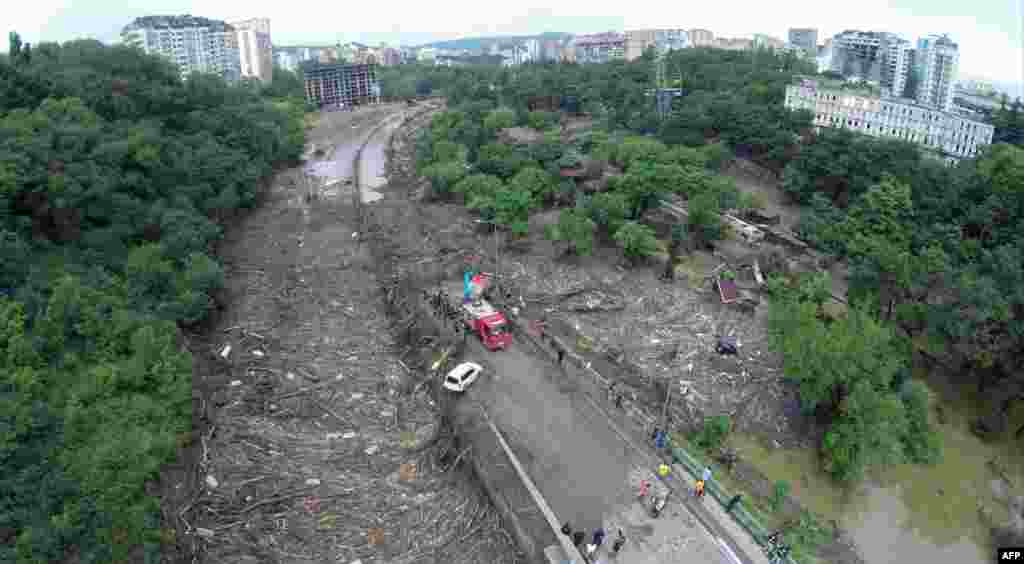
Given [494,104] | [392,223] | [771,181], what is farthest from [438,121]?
[771,181]

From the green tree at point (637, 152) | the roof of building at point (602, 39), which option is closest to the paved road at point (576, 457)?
the green tree at point (637, 152)

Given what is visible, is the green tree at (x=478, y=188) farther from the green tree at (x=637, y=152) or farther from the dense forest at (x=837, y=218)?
the green tree at (x=637, y=152)

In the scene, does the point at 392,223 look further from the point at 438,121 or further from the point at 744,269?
Result: the point at 438,121

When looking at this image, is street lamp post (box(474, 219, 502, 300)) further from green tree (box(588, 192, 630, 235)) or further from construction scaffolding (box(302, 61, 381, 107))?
construction scaffolding (box(302, 61, 381, 107))

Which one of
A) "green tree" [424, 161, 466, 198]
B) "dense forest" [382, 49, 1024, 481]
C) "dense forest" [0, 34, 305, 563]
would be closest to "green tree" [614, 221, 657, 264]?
"dense forest" [382, 49, 1024, 481]

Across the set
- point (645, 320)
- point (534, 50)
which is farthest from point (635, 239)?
point (534, 50)

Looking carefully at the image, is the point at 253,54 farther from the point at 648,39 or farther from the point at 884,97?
the point at 884,97
